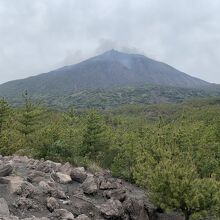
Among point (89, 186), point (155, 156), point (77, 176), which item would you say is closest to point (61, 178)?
point (77, 176)

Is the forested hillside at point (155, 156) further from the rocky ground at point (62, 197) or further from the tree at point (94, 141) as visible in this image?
the rocky ground at point (62, 197)

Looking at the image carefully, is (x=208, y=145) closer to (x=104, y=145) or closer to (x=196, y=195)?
(x=104, y=145)

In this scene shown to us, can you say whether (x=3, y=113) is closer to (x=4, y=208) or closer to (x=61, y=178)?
(x=61, y=178)

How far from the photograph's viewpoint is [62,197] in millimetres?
21422

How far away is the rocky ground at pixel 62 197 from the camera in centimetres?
1895

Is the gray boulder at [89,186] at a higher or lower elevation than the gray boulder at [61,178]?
lower

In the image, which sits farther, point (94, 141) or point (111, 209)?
point (94, 141)

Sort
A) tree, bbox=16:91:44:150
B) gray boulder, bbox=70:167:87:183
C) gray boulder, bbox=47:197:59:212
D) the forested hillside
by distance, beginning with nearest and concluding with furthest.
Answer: gray boulder, bbox=47:197:59:212, the forested hillside, gray boulder, bbox=70:167:87:183, tree, bbox=16:91:44:150

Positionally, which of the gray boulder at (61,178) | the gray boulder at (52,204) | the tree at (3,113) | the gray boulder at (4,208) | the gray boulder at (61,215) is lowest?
the gray boulder at (61,215)

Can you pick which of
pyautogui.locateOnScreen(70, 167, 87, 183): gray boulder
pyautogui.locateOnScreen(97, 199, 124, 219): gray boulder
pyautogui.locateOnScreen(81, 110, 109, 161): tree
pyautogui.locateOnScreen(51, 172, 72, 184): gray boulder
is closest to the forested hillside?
pyautogui.locateOnScreen(81, 110, 109, 161): tree

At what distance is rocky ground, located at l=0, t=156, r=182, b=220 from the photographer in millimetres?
18953

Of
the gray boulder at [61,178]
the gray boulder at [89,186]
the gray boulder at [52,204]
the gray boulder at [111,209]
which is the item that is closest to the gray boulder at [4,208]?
the gray boulder at [52,204]

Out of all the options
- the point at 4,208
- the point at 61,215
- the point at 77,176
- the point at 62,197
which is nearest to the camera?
the point at 4,208

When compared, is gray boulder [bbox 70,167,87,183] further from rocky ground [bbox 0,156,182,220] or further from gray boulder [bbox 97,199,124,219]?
gray boulder [bbox 97,199,124,219]
